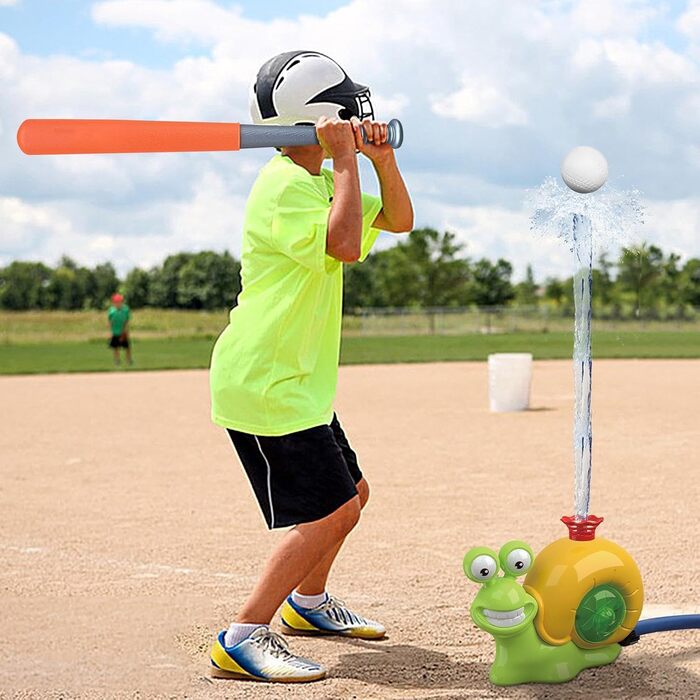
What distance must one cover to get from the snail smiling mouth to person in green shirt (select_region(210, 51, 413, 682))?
0.54 metres

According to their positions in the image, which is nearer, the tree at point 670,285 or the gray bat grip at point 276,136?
the gray bat grip at point 276,136

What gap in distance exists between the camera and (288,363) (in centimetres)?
369

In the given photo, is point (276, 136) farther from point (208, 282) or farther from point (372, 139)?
point (208, 282)

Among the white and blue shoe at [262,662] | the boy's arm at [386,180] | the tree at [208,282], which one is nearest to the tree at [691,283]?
the tree at [208,282]

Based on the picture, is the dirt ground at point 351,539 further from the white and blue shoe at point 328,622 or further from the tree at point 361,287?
the tree at point 361,287

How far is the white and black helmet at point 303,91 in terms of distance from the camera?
12.1 ft

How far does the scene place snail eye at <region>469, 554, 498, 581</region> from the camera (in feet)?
11.7

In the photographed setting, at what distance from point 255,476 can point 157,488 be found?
167 inches

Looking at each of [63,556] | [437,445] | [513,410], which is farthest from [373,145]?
[513,410]

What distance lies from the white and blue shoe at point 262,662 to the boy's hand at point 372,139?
1560 millimetres

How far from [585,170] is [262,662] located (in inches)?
73.4

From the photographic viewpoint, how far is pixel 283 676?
3686 mm

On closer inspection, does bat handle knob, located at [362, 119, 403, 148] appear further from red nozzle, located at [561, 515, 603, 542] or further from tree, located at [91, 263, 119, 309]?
tree, located at [91, 263, 119, 309]

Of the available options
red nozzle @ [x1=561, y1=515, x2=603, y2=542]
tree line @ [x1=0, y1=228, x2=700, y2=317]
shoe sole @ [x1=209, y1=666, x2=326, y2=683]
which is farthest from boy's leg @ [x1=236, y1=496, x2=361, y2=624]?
tree line @ [x1=0, y1=228, x2=700, y2=317]
